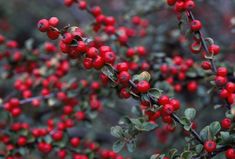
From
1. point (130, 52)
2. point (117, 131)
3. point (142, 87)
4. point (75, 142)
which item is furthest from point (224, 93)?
point (75, 142)

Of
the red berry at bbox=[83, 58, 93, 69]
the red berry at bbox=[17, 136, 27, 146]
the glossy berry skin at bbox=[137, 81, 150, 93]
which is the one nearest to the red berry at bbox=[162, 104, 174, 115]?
the glossy berry skin at bbox=[137, 81, 150, 93]

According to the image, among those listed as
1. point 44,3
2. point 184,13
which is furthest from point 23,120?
point 44,3

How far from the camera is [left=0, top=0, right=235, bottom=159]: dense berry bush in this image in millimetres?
1806

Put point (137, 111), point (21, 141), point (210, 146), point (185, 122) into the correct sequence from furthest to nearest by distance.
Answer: point (21, 141) → point (137, 111) → point (185, 122) → point (210, 146)

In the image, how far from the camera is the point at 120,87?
1.87m

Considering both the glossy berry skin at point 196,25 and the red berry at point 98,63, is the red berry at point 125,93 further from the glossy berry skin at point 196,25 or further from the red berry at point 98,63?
the glossy berry skin at point 196,25

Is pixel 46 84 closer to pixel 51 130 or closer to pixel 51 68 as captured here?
pixel 51 68

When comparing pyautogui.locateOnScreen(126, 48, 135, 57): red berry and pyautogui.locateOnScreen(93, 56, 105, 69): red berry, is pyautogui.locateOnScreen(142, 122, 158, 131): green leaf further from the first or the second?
pyautogui.locateOnScreen(126, 48, 135, 57): red berry

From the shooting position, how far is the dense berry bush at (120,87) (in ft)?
5.92

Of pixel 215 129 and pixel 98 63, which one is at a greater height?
pixel 98 63

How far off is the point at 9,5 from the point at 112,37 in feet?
8.41

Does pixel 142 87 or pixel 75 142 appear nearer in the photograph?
pixel 142 87

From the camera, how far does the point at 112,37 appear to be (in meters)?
2.75

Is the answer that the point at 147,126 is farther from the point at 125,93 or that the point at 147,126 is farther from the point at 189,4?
the point at 189,4
